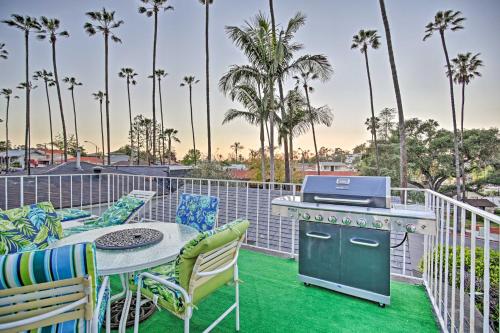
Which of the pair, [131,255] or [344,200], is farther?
[344,200]

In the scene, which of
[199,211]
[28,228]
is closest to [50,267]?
[28,228]

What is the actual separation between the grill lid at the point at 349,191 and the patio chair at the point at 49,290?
2.11 m

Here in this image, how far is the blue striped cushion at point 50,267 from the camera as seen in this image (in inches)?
33.4

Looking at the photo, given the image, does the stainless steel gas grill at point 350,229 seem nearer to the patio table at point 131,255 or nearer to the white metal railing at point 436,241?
the white metal railing at point 436,241

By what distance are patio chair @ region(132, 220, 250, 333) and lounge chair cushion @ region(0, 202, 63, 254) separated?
98 centimetres

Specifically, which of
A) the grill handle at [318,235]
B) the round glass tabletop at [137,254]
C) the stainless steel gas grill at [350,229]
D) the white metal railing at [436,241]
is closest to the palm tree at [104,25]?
the white metal railing at [436,241]

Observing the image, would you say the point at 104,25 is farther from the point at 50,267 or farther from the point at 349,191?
the point at 50,267

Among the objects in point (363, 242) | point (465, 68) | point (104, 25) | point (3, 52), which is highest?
point (104, 25)

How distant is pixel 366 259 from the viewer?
238 centimetres

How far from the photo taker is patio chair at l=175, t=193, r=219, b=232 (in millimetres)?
2734

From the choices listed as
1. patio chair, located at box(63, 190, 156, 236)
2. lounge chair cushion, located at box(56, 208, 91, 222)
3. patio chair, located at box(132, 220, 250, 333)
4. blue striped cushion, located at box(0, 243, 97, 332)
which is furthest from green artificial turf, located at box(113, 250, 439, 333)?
lounge chair cushion, located at box(56, 208, 91, 222)

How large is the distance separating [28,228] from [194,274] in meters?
1.59

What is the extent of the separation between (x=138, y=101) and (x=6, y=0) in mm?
16336

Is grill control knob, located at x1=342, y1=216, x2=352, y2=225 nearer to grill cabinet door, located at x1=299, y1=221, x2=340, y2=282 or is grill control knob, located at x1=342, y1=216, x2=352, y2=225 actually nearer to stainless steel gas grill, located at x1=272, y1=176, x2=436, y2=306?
stainless steel gas grill, located at x1=272, y1=176, x2=436, y2=306
